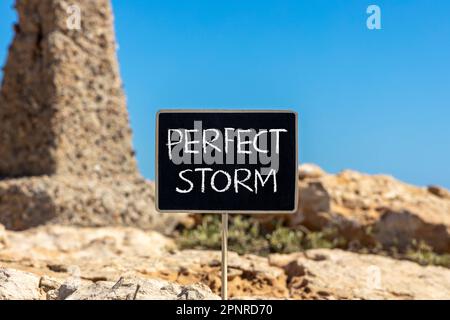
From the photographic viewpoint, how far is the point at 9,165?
1373 cm

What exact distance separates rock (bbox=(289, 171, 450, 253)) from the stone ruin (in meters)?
3.09

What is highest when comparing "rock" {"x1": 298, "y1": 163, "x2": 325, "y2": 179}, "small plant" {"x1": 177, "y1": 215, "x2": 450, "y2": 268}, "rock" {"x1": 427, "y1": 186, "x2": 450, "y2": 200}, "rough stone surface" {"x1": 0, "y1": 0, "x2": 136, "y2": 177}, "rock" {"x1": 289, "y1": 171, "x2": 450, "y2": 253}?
"rough stone surface" {"x1": 0, "y1": 0, "x2": 136, "y2": 177}

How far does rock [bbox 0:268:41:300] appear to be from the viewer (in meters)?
4.53

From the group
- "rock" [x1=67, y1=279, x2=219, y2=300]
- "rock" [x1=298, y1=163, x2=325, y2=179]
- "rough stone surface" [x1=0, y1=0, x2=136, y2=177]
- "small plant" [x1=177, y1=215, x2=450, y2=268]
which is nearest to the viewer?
"rock" [x1=67, y1=279, x2=219, y2=300]

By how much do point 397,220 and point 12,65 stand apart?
825cm

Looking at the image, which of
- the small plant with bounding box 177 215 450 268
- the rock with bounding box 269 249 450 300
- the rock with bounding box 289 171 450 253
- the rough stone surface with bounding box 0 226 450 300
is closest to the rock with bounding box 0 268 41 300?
the rough stone surface with bounding box 0 226 450 300

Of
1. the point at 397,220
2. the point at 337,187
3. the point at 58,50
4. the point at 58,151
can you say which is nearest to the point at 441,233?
the point at 397,220

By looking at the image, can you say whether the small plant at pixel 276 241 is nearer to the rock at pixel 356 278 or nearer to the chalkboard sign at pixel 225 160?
the rock at pixel 356 278

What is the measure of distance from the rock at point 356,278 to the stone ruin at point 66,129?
591 cm

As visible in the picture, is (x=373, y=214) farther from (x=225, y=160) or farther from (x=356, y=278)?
(x=225, y=160)

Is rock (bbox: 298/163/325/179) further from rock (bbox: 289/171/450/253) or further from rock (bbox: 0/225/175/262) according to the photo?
rock (bbox: 0/225/175/262)

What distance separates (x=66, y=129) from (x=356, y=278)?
769 cm

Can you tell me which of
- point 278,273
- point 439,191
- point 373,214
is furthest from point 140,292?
point 439,191

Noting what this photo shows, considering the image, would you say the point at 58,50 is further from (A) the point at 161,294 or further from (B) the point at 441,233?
(A) the point at 161,294
